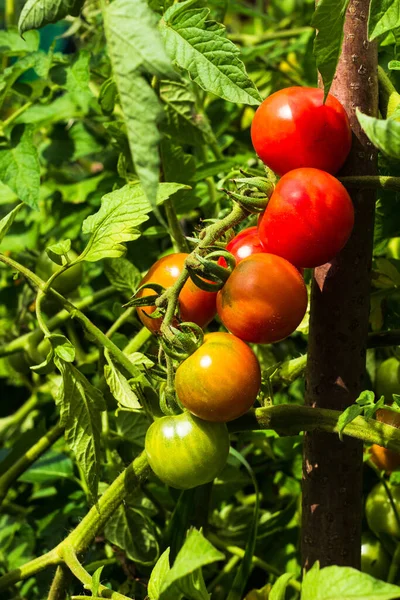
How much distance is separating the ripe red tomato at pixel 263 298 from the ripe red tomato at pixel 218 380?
2 cm

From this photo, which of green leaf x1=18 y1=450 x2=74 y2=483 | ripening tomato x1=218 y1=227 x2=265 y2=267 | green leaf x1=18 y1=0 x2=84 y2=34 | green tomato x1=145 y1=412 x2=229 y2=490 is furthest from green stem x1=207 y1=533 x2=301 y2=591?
green leaf x1=18 y1=0 x2=84 y2=34

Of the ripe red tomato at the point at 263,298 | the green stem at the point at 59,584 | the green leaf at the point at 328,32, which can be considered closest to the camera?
the green leaf at the point at 328,32

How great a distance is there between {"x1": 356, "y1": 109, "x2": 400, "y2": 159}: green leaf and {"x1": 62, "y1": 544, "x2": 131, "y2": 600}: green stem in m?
0.40

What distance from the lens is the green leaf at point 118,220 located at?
2.21 feet

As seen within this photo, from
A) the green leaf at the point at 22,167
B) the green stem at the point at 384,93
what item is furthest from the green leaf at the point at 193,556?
the green leaf at the point at 22,167

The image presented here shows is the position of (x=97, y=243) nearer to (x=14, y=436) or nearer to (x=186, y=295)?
(x=186, y=295)

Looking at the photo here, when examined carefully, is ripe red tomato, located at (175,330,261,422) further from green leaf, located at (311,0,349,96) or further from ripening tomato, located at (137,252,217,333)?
green leaf, located at (311,0,349,96)

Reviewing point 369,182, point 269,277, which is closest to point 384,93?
point 369,182

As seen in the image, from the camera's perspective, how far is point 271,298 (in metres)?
0.60

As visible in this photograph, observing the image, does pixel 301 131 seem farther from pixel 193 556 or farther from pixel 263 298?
pixel 193 556

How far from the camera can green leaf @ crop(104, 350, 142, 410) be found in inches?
26.0

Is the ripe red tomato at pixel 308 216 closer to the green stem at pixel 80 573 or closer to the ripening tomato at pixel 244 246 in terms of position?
the ripening tomato at pixel 244 246

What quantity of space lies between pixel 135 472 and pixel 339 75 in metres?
0.41

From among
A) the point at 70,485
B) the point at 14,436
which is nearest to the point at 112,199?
the point at 70,485
